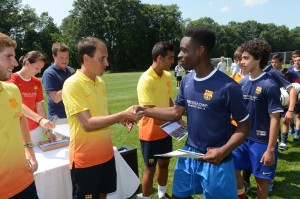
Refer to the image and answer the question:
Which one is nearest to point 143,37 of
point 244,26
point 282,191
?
point 244,26

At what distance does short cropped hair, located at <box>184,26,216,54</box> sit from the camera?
2.74m

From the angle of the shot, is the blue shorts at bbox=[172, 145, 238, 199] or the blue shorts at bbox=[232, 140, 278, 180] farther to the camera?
the blue shorts at bbox=[232, 140, 278, 180]

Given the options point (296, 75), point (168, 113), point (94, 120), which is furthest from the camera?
point (296, 75)

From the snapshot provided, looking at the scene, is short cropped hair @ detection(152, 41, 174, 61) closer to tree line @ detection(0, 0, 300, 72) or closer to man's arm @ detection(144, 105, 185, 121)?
man's arm @ detection(144, 105, 185, 121)

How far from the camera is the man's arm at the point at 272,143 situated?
348 cm

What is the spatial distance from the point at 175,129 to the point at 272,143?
1.27m

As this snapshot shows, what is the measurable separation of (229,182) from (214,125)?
57 cm

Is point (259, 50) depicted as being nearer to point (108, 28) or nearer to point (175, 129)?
point (175, 129)

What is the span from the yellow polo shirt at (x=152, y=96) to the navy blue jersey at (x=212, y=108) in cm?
133

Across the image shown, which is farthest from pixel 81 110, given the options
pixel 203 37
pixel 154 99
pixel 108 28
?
pixel 108 28

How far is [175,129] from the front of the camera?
3.21 metres

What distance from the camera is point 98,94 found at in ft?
10.8

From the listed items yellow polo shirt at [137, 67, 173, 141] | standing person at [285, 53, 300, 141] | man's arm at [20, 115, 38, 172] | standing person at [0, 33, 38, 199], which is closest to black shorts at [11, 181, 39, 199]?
standing person at [0, 33, 38, 199]

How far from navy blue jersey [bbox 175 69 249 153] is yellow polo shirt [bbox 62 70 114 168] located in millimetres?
1030
